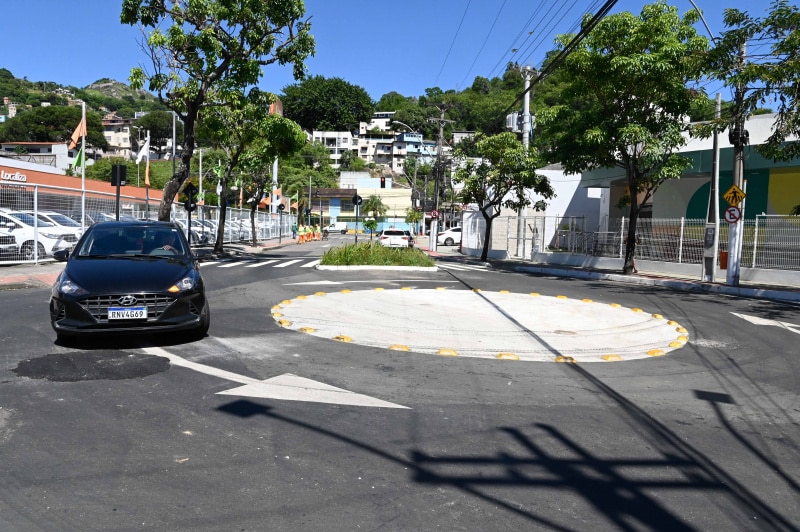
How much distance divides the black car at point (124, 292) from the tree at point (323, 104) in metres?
118

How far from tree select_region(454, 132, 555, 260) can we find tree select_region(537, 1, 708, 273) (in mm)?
6566

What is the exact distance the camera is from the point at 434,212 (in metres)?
39.1

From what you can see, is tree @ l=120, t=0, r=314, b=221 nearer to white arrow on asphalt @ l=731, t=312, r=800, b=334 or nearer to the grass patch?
the grass patch

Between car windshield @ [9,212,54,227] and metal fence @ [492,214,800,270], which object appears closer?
car windshield @ [9,212,54,227]

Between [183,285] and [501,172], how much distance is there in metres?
23.8

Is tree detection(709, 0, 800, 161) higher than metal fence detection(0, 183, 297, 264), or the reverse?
tree detection(709, 0, 800, 161)

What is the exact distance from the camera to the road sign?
17.6m

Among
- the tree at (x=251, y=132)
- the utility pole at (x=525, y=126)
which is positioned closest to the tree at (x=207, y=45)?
the tree at (x=251, y=132)

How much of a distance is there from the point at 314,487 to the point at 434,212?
35.6 metres

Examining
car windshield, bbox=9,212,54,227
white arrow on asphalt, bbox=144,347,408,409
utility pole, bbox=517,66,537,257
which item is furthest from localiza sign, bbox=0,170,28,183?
white arrow on asphalt, bbox=144,347,408,409

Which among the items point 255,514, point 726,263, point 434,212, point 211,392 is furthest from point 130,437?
point 434,212

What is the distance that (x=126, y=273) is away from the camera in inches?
A: 290

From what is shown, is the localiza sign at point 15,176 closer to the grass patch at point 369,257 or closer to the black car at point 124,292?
the grass patch at point 369,257

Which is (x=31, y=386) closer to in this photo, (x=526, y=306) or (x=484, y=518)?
(x=484, y=518)
